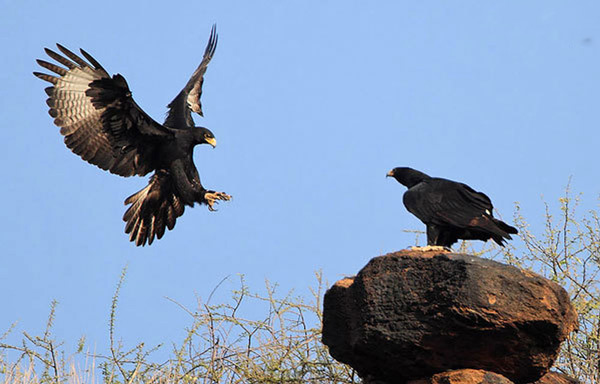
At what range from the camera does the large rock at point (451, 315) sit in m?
5.45

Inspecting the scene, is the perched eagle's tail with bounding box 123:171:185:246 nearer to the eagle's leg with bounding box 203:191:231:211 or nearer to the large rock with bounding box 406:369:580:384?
the eagle's leg with bounding box 203:191:231:211

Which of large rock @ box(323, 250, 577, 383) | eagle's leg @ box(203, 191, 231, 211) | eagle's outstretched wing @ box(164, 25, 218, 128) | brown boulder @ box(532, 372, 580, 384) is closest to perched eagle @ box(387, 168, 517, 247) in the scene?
large rock @ box(323, 250, 577, 383)

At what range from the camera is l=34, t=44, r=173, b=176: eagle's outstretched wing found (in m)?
8.54

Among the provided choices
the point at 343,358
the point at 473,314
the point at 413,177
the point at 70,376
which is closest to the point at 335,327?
the point at 343,358

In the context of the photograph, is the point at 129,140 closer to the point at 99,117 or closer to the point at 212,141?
the point at 99,117

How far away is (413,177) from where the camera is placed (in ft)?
23.6

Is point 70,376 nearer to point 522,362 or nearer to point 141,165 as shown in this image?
point 141,165

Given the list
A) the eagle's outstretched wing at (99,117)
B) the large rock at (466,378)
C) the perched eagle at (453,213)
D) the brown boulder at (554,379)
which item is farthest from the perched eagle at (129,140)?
the brown boulder at (554,379)

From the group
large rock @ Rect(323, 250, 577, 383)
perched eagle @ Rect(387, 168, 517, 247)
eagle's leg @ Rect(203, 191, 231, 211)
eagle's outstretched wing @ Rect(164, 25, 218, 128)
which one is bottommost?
large rock @ Rect(323, 250, 577, 383)

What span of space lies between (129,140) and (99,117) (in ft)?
1.44

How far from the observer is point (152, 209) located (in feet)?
30.7

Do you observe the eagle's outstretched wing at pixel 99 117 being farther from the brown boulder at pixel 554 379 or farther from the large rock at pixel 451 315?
the brown boulder at pixel 554 379

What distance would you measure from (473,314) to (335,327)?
115 cm

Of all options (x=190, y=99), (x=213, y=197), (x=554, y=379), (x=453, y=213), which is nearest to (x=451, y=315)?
(x=453, y=213)
